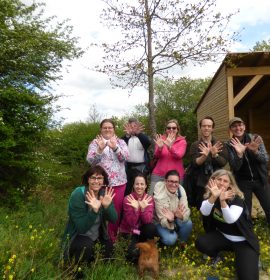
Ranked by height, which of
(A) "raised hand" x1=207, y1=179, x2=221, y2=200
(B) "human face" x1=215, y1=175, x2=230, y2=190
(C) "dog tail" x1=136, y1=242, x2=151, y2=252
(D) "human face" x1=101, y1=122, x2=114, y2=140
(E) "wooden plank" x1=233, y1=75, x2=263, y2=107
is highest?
(E) "wooden plank" x1=233, y1=75, x2=263, y2=107

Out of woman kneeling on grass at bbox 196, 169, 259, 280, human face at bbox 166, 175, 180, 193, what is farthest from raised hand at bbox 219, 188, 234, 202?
human face at bbox 166, 175, 180, 193

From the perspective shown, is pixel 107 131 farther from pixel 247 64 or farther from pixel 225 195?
pixel 247 64

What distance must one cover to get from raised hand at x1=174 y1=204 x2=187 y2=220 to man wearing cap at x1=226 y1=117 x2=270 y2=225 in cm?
98

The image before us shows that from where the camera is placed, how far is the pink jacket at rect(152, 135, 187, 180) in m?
5.11

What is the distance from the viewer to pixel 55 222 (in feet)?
19.3

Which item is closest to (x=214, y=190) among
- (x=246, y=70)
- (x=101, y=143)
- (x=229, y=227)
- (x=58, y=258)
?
(x=229, y=227)

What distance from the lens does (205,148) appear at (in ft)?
16.2

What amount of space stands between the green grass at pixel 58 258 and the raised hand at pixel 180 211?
43cm

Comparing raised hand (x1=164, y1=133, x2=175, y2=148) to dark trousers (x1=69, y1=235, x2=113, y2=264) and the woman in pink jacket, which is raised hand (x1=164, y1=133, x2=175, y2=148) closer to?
the woman in pink jacket

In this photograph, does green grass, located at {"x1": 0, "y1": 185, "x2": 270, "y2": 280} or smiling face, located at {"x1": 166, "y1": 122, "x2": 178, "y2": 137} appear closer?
green grass, located at {"x1": 0, "y1": 185, "x2": 270, "y2": 280}

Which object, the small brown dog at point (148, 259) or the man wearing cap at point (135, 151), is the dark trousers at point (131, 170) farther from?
the small brown dog at point (148, 259)

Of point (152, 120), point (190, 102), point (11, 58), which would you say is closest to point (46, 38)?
point (11, 58)

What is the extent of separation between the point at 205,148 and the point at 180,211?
964 millimetres

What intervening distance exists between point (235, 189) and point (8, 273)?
9.13 feet
